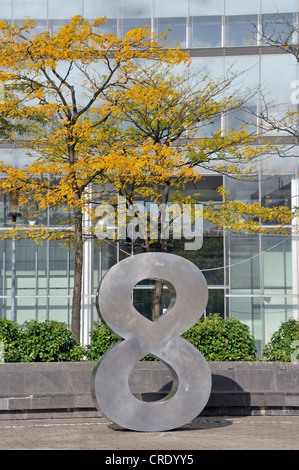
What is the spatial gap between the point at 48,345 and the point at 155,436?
12.5ft

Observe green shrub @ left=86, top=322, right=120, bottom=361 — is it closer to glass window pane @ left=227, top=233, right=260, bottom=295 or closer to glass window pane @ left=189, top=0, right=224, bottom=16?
glass window pane @ left=227, top=233, right=260, bottom=295

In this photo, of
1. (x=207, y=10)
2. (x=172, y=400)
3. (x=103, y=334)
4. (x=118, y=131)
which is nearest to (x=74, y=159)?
(x=118, y=131)

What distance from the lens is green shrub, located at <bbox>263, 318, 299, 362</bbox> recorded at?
575 inches

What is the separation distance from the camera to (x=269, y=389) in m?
13.5

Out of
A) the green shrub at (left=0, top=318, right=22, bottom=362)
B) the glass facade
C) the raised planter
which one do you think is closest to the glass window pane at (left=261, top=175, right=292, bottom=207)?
the glass facade

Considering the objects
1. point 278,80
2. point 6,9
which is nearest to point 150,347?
point 278,80

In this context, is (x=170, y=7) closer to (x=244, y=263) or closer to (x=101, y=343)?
(x=244, y=263)

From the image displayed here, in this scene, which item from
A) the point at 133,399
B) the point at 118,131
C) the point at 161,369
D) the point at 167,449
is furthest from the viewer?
the point at 118,131

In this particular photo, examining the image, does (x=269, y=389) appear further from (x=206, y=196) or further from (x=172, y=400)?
(x=206, y=196)

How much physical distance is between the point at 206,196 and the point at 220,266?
2462mm

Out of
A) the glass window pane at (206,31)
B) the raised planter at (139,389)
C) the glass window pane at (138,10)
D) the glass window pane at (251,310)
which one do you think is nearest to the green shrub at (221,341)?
the raised planter at (139,389)

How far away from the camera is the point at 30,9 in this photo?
2689 cm

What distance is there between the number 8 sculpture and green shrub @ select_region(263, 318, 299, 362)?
3.27 metres

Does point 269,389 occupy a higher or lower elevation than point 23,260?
lower
